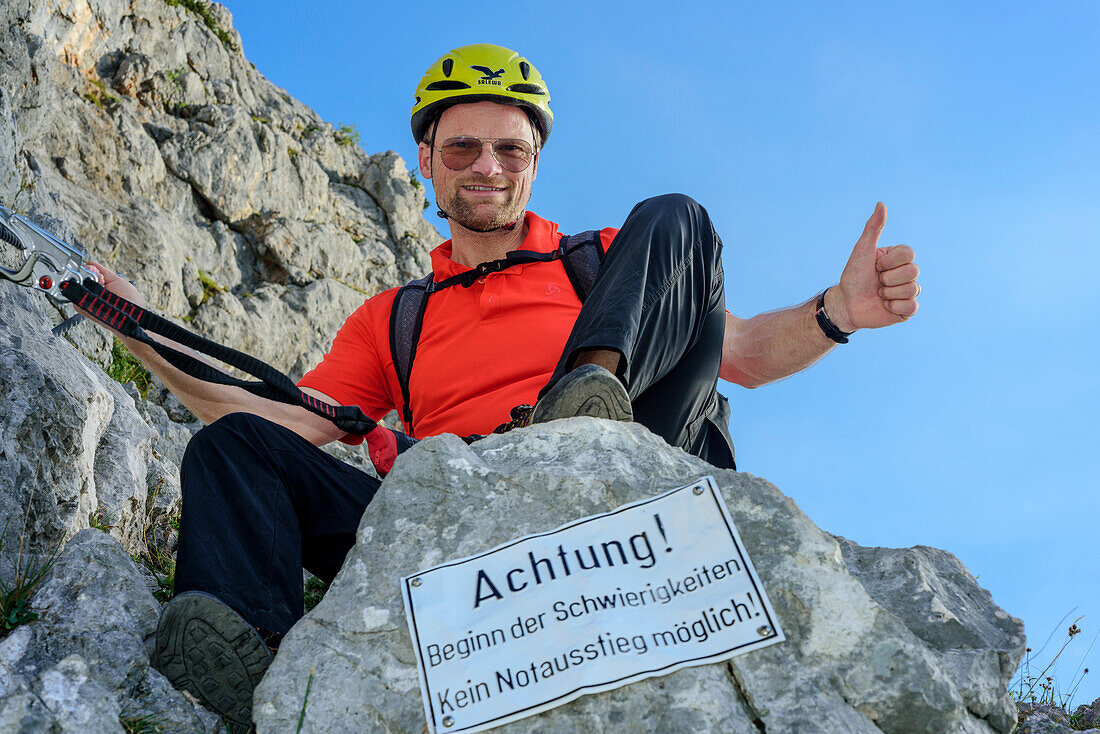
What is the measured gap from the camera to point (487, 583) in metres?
3.09

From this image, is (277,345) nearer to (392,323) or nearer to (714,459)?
(392,323)

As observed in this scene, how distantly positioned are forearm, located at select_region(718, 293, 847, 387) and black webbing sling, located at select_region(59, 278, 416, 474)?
2.93 meters

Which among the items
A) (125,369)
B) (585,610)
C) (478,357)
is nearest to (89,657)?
(585,610)

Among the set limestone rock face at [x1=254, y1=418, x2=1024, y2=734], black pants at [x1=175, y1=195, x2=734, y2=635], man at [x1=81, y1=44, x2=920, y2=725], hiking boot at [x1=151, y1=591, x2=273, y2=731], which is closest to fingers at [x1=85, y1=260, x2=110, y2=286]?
man at [x1=81, y1=44, x2=920, y2=725]

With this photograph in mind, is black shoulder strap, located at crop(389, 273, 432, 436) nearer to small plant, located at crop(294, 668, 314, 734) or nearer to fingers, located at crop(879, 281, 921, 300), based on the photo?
small plant, located at crop(294, 668, 314, 734)

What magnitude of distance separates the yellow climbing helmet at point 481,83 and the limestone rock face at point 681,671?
143 inches

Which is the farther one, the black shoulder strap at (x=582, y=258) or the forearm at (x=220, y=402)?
the black shoulder strap at (x=582, y=258)

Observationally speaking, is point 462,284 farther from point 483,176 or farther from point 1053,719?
point 1053,719

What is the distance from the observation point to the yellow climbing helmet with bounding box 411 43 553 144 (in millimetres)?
6453

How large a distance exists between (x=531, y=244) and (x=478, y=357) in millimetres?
1249

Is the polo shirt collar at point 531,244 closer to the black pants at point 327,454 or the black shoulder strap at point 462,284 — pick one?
the black shoulder strap at point 462,284

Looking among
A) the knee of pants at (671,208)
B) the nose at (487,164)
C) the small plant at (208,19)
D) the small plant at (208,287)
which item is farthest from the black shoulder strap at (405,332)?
the small plant at (208,19)

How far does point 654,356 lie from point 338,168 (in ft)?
85.2

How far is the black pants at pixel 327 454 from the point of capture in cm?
345
